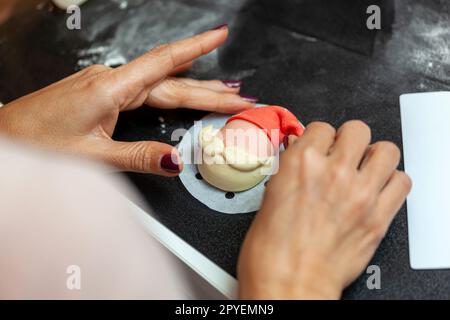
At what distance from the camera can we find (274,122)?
3.42ft

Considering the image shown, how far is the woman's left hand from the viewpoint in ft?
3.29

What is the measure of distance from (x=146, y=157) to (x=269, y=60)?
20.2 inches

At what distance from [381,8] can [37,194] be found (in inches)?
40.2

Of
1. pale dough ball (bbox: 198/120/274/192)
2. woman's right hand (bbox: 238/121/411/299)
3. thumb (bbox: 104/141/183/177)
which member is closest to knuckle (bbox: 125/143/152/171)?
thumb (bbox: 104/141/183/177)

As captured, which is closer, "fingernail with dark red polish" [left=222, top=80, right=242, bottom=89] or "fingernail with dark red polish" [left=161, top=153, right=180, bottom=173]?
"fingernail with dark red polish" [left=161, top=153, right=180, bottom=173]

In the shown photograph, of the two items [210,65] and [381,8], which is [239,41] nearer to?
[210,65]

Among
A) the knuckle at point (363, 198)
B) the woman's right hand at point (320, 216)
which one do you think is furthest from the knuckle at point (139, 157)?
the knuckle at point (363, 198)

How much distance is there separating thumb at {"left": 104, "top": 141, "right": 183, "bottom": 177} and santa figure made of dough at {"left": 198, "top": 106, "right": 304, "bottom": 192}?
0.09 m

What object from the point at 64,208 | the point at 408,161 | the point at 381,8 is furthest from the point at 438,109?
the point at 64,208

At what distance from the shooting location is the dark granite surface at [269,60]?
1.07m

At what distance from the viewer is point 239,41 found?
137 cm

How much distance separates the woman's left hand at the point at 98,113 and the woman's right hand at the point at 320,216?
0.88 feet

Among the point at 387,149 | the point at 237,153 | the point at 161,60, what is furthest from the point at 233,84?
the point at 387,149

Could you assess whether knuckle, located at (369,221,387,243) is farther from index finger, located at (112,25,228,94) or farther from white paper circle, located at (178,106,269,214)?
index finger, located at (112,25,228,94)
